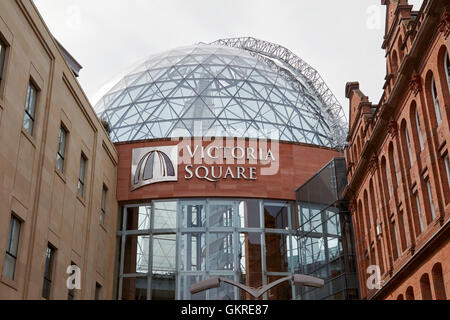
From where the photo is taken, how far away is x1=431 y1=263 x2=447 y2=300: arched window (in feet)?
82.6

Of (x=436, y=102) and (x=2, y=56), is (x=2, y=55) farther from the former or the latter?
(x=436, y=102)

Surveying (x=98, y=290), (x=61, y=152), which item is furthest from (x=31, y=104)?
(x=98, y=290)

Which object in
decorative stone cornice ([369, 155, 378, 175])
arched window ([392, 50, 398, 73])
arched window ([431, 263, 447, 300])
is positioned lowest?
arched window ([431, 263, 447, 300])

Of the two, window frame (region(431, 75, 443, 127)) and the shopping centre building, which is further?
window frame (region(431, 75, 443, 127))

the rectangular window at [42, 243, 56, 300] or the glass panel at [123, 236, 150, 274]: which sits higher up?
the glass panel at [123, 236, 150, 274]

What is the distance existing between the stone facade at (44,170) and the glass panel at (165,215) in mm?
3985

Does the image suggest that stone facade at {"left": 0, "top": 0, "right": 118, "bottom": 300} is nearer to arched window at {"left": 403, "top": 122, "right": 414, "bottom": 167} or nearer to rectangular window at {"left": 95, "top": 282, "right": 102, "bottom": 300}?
rectangular window at {"left": 95, "top": 282, "right": 102, "bottom": 300}

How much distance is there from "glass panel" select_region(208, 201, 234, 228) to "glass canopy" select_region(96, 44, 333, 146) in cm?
578

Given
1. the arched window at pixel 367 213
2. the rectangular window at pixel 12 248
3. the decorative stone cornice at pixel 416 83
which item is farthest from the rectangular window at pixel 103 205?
the decorative stone cornice at pixel 416 83

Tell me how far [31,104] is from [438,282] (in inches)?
753

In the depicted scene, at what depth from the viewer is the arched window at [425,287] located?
87.7 feet

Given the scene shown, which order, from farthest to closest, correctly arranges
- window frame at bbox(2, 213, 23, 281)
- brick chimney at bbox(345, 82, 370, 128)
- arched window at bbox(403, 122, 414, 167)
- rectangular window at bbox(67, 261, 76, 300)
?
brick chimney at bbox(345, 82, 370, 128), rectangular window at bbox(67, 261, 76, 300), arched window at bbox(403, 122, 414, 167), window frame at bbox(2, 213, 23, 281)

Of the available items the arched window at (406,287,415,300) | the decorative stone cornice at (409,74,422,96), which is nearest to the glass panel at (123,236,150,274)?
the arched window at (406,287,415,300)

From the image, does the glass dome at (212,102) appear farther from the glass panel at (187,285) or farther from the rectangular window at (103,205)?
→ the glass panel at (187,285)
